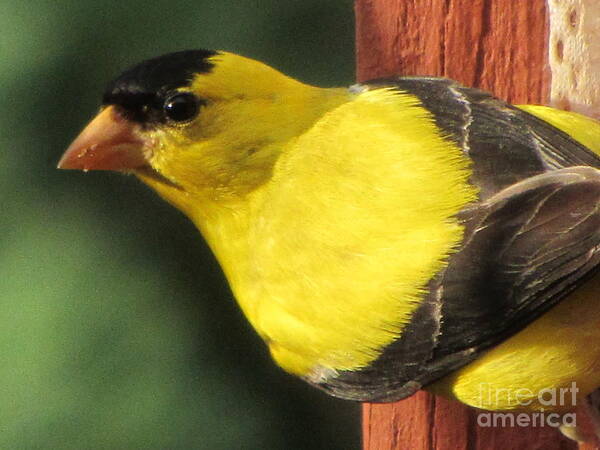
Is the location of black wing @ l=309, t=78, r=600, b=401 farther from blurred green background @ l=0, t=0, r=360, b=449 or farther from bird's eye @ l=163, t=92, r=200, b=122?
blurred green background @ l=0, t=0, r=360, b=449

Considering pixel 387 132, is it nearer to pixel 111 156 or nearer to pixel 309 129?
pixel 309 129

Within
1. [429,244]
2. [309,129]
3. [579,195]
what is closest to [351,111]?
[309,129]

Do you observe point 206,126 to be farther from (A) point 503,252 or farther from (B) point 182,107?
(A) point 503,252

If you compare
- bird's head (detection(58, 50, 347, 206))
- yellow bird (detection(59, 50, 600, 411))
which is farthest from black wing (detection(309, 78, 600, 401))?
bird's head (detection(58, 50, 347, 206))

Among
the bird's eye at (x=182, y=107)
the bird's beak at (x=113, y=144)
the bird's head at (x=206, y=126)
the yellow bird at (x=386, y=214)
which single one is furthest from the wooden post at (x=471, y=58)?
the bird's beak at (x=113, y=144)

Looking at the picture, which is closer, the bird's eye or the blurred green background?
the bird's eye

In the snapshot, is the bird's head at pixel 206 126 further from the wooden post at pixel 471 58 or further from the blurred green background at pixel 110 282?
the blurred green background at pixel 110 282
